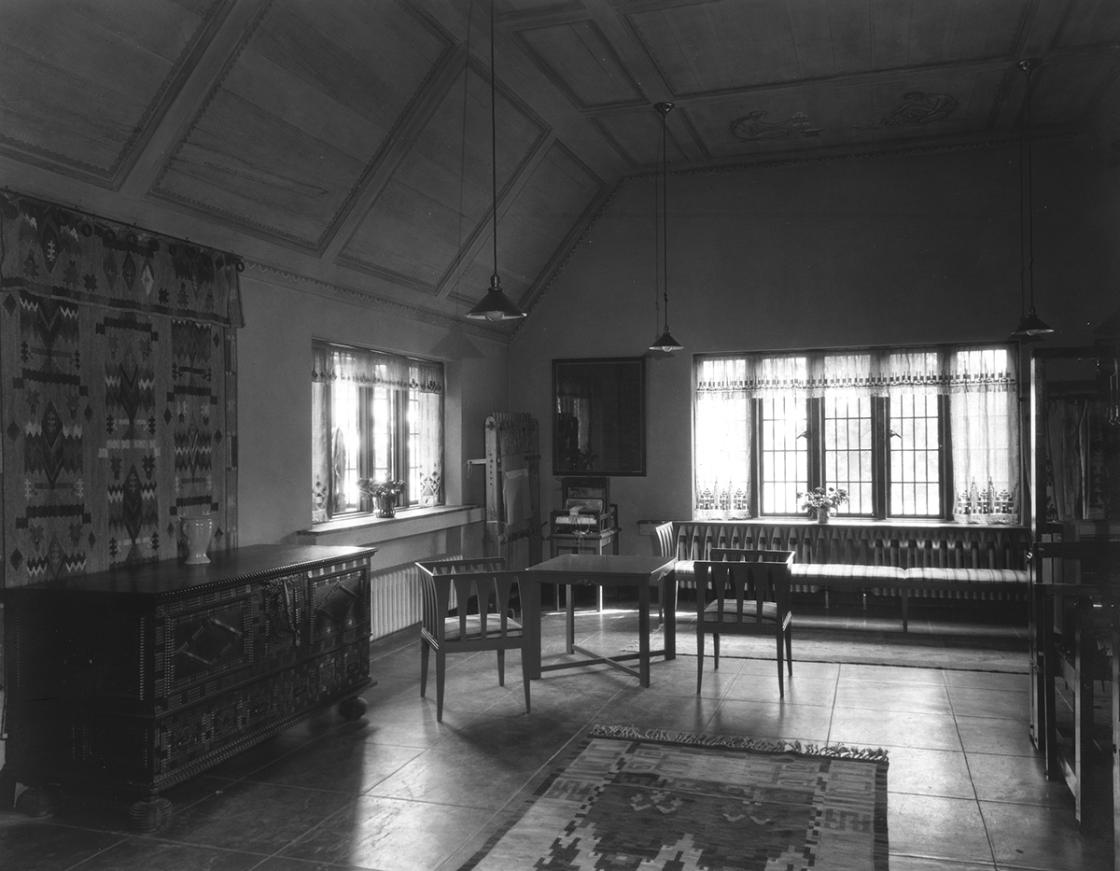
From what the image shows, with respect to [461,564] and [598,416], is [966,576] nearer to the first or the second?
[598,416]

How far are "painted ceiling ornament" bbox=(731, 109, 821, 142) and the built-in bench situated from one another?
11.8 ft

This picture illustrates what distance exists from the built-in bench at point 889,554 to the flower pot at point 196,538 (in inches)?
169

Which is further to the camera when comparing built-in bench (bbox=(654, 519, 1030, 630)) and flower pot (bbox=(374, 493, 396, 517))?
built-in bench (bbox=(654, 519, 1030, 630))

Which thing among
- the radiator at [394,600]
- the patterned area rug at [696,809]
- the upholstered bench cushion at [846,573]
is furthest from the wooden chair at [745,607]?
the radiator at [394,600]

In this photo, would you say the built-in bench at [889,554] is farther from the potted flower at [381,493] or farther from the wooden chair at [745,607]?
the potted flower at [381,493]

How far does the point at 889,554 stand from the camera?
28.7 feet

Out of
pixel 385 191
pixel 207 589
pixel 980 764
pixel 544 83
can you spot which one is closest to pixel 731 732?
pixel 980 764

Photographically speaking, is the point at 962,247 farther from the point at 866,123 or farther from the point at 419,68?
the point at 419,68

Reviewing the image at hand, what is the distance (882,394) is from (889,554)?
4.95 ft

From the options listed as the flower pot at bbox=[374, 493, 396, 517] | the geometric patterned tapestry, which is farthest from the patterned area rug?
the flower pot at bbox=[374, 493, 396, 517]

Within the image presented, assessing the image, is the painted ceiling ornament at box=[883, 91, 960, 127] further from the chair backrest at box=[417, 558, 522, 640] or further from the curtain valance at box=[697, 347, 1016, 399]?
the chair backrest at box=[417, 558, 522, 640]

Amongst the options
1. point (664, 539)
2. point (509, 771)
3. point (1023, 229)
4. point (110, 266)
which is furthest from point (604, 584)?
point (1023, 229)

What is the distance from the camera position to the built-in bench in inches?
310

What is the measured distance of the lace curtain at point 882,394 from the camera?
8.55 metres
